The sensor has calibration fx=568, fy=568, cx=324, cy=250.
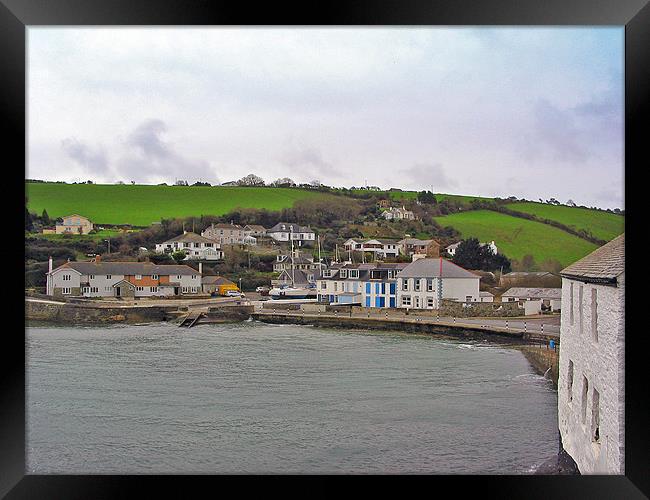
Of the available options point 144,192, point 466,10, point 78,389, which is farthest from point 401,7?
point 78,389

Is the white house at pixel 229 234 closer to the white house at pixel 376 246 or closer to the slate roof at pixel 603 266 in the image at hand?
the white house at pixel 376 246

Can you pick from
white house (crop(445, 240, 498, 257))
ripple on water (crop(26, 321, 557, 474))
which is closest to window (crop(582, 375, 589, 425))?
ripple on water (crop(26, 321, 557, 474))

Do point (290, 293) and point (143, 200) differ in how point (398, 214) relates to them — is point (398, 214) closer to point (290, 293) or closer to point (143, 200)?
point (290, 293)

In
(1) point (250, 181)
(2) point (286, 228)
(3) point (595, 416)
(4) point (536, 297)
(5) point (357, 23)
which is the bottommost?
Answer: (3) point (595, 416)

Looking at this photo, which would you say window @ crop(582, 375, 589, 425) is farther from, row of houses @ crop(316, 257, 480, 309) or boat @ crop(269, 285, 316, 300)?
boat @ crop(269, 285, 316, 300)

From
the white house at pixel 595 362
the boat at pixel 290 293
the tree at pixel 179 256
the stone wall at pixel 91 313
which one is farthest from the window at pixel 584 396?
the stone wall at pixel 91 313

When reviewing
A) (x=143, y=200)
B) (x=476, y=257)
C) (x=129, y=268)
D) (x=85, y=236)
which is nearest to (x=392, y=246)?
(x=476, y=257)
